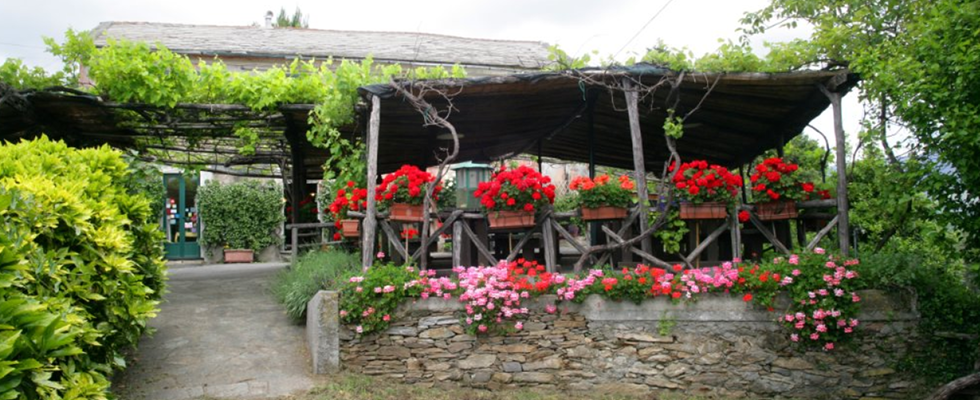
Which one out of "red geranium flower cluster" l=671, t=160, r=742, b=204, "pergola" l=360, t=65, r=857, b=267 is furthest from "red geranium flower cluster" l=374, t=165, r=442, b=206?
"red geranium flower cluster" l=671, t=160, r=742, b=204

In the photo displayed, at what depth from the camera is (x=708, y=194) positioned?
20.5 ft

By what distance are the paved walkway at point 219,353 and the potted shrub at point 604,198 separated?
2956mm

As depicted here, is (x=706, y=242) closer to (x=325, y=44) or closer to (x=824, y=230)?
(x=824, y=230)

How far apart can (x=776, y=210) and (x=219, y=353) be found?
5.41 m

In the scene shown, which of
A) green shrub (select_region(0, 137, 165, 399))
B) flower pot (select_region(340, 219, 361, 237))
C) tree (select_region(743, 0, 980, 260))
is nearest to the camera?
green shrub (select_region(0, 137, 165, 399))

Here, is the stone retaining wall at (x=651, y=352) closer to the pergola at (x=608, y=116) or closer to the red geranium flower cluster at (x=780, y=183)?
the pergola at (x=608, y=116)

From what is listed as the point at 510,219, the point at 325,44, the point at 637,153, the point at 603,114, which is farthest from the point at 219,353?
the point at 325,44

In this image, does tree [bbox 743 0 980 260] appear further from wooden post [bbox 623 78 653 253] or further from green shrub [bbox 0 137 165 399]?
green shrub [bbox 0 137 165 399]

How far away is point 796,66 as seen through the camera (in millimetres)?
6500

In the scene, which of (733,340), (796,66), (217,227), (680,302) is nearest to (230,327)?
(680,302)

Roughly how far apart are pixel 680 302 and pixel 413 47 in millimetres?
11081

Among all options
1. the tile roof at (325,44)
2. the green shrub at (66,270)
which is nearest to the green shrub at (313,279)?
the green shrub at (66,270)

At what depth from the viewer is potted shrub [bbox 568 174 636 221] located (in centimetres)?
635

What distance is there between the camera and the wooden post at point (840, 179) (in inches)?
246
